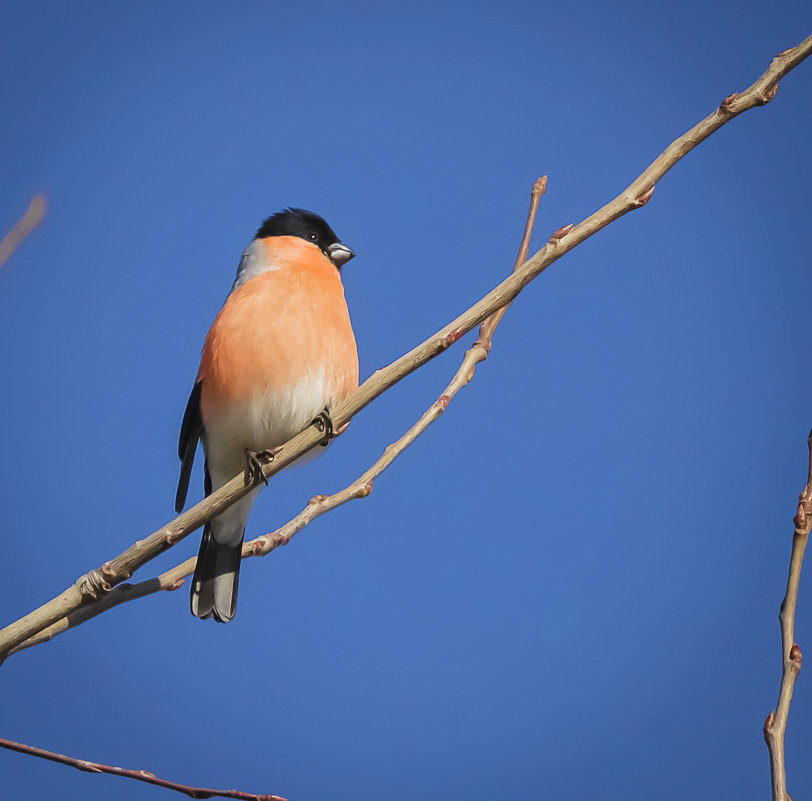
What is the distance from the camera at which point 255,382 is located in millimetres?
3225

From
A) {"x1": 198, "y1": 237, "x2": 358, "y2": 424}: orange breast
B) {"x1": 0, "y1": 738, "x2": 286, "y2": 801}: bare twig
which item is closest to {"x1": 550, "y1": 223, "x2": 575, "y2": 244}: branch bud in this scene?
{"x1": 0, "y1": 738, "x2": 286, "y2": 801}: bare twig

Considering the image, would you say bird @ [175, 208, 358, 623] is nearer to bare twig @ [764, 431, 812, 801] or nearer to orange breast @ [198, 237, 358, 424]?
orange breast @ [198, 237, 358, 424]

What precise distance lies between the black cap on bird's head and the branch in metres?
2.04

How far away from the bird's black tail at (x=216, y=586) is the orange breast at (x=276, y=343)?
604mm

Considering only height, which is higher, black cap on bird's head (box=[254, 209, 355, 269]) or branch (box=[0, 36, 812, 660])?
black cap on bird's head (box=[254, 209, 355, 269])

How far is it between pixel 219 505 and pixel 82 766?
61cm

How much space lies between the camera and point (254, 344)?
3230mm

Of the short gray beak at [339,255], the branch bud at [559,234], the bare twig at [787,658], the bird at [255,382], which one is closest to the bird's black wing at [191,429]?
the bird at [255,382]

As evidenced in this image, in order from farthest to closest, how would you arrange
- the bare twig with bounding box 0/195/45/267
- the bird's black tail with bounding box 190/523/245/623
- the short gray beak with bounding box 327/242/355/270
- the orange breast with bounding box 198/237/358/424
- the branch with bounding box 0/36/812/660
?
the short gray beak with bounding box 327/242/355/270, the bird's black tail with bounding box 190/523/245/623, the orange breast with bounding box 198/237/358/424, the branch with bounding box 0/36/812/660, the bare twig with bounding box 0/195/45/267

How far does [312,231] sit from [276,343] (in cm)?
106

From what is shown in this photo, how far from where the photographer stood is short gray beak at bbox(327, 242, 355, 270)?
401 cm

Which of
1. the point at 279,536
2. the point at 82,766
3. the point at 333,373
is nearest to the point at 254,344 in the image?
the point at 333,373

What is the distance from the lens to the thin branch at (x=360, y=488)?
2.08 meters

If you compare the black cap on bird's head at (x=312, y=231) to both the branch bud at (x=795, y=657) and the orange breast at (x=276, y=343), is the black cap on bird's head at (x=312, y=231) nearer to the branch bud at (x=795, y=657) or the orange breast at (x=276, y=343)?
the orange breast at (x=276, y=343)
